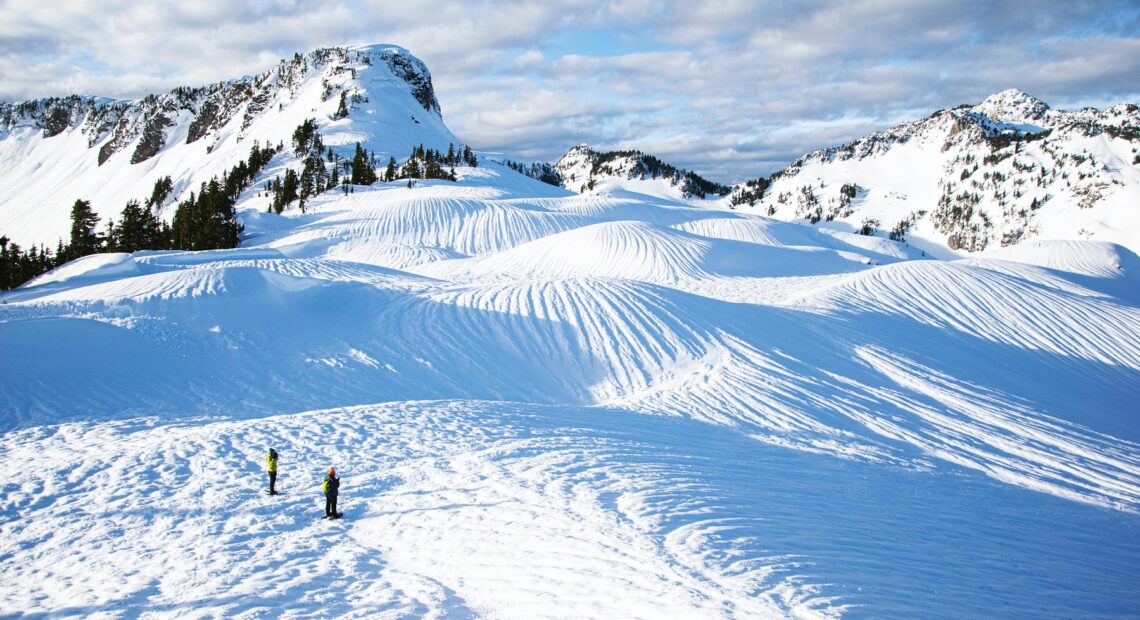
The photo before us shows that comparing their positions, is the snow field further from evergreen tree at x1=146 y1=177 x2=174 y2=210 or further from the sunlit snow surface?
evergreen tree at x1=146 y1=177 x2=174 y2=210

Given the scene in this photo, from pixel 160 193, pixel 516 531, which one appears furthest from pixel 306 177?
pixel 516 531

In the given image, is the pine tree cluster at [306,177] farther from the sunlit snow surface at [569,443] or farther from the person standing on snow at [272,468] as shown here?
the person standing on snow at [272,468]

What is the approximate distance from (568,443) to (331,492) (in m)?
5.60

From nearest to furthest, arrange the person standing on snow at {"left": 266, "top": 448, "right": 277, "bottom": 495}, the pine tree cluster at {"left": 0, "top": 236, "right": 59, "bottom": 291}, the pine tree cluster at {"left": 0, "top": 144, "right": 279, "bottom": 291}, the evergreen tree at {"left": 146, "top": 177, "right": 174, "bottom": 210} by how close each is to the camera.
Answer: the person standing on snow at {"left": 266, "top": 448, "right": 277, "bottom": 495}
the pine tree cluster at {"left": 0, "top": 236, "right": 59, "bottom": 291}
the pine tree cluster at {"left": 0, "top": 144, "right": 279, "bottom": 291}
the evergreen tree at {"left": 146, "top": 177, "right": 174, "bottom": 210}

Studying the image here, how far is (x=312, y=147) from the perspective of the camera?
89.4 meters

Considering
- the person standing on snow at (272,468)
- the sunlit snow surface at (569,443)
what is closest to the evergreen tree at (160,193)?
the sunlit snow surface at (569,443)

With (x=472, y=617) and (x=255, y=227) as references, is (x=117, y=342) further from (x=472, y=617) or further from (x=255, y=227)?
(x=255, y=227)

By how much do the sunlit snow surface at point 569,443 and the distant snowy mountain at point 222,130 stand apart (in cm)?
7305

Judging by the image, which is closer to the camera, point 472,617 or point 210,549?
point 472,617

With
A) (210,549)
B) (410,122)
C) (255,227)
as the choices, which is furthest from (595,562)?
(410,122)

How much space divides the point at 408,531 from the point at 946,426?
1615 centimetres

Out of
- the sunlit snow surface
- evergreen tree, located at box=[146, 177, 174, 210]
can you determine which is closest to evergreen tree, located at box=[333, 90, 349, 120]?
evergreen tree, located at box=[146, 177, 174, 210]

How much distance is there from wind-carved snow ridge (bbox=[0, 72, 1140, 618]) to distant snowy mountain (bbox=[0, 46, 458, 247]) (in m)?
73.2

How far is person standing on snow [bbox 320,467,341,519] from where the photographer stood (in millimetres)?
9047
